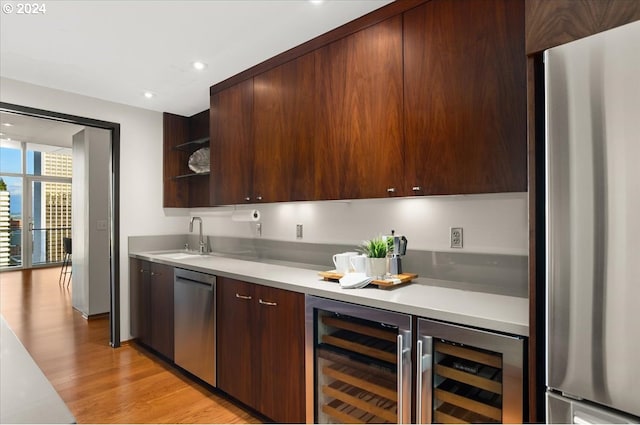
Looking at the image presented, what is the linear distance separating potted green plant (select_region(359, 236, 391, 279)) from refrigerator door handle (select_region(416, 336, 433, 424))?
533 millimetres

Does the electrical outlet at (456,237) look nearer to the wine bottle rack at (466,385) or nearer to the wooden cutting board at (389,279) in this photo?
the wooden cutting board at (389,279)

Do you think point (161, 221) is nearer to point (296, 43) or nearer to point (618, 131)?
point (296, 43)

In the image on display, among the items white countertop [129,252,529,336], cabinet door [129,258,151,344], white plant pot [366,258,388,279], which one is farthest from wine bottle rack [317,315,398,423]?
cabinet door [129,258,151,344]

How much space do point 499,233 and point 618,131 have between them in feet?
3.20

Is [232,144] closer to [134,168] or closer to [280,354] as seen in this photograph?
[134,168]

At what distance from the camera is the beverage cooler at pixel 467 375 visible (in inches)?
49.1

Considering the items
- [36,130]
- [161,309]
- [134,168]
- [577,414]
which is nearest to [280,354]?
[577,414]

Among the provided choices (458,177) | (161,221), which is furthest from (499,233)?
(161,221)

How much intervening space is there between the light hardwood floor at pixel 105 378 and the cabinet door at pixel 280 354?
30cm

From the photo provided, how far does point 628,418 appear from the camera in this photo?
36.7 inches

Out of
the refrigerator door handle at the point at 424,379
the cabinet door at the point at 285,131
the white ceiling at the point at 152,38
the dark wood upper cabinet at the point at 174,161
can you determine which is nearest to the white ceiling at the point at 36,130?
the dark wood upper cabinet at the point at 174,161

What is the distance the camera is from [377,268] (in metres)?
1.95

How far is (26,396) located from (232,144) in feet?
7.96

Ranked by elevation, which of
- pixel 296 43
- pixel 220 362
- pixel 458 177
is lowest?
pixel 220 362
